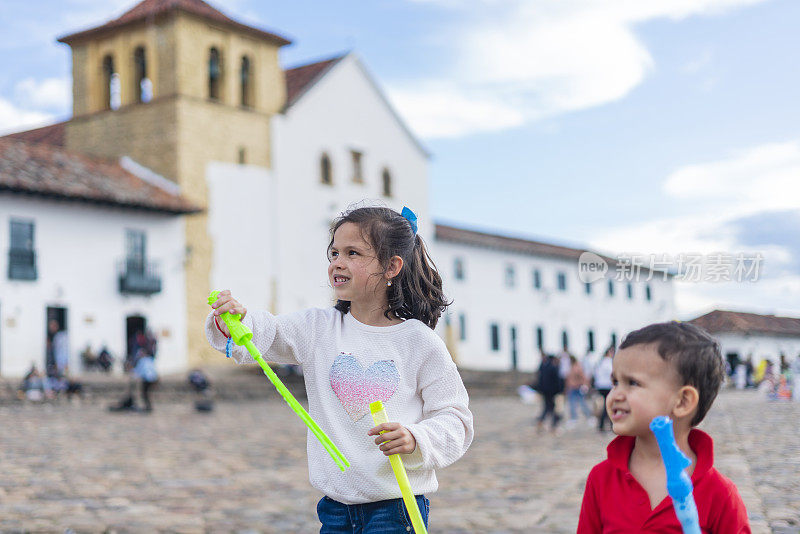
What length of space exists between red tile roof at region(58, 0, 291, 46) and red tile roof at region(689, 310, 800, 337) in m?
32.6

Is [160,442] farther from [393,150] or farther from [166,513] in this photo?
[393,150]

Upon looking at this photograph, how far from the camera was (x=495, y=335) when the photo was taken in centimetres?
4794

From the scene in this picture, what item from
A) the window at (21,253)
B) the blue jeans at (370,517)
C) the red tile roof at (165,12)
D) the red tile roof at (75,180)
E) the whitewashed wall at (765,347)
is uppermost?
the red tile roof at (165,12)

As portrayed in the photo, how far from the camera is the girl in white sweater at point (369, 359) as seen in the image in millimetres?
2953

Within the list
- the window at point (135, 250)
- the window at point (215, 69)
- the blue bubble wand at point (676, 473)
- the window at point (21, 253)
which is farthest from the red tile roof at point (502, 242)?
the blue bubble wand at point (676, 473)

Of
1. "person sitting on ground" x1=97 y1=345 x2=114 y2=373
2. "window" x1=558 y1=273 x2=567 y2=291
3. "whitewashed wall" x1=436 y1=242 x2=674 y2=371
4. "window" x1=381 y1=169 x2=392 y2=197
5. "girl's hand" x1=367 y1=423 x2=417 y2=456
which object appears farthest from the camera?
"window" x1=558 y1=273 x2=567 y2=291

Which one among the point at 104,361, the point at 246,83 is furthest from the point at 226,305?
the point at 246,83

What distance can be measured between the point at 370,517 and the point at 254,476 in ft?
24.9

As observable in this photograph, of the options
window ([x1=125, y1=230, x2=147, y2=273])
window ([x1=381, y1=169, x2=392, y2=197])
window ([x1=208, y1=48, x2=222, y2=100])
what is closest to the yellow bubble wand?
window ([x1=125, y1=230, x2=147, y2=273])

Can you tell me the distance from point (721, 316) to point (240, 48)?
34939 millimetres

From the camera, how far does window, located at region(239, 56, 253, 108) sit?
121ft

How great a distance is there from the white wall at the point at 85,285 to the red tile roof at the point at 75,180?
1.92 ft

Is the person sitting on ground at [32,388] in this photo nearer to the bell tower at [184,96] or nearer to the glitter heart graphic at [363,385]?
the bell tower at [184,96]

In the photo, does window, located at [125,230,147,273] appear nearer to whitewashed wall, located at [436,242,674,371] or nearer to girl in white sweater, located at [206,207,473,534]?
whitewashed wall, located at [436,242,674,371]
